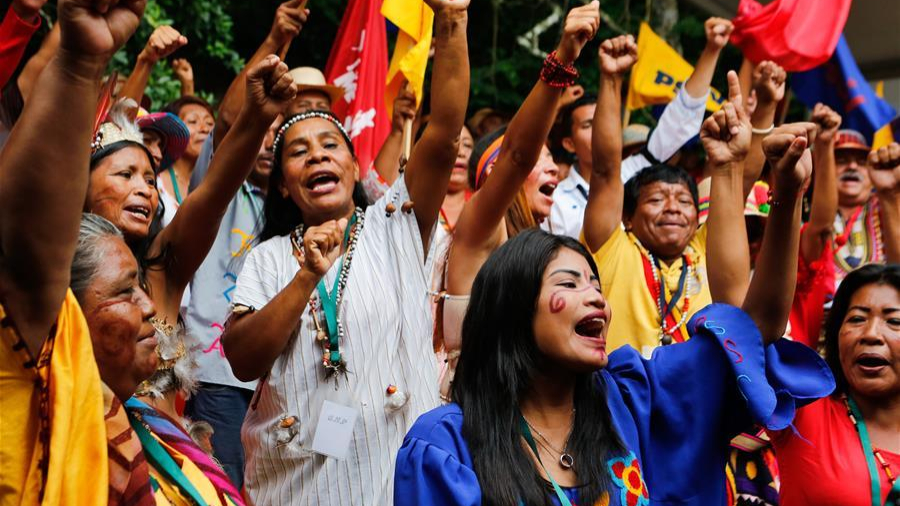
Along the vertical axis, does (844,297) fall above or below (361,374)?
above

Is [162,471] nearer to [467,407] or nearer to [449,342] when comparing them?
[467,407]

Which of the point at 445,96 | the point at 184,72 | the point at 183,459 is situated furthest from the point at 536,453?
the point at 184,72

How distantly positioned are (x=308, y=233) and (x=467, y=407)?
30.1 inches

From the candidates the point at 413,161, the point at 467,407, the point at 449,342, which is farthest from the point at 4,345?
the point at 449,342

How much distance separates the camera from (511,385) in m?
2.85

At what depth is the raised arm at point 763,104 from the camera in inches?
177

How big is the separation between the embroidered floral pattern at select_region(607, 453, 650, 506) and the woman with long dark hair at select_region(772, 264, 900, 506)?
1169 millimetres

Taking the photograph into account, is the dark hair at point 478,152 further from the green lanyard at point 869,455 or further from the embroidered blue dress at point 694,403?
the embroidered blue dress at point 694,403

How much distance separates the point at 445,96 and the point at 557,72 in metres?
0.46

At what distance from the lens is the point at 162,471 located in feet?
7.99

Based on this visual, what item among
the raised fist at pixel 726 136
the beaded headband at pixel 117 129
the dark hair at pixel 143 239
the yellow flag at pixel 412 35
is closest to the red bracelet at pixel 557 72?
the raised fist at pixel 726 136

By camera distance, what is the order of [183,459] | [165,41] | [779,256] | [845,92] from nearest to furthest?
[183,459]
[779,256]
[165,41]
[845,92]

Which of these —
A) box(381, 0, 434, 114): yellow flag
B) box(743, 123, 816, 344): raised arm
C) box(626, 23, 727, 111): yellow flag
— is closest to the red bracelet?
box(743, 123, 816, 344): raised arm

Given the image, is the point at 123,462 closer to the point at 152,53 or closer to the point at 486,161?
the point at 486,161
